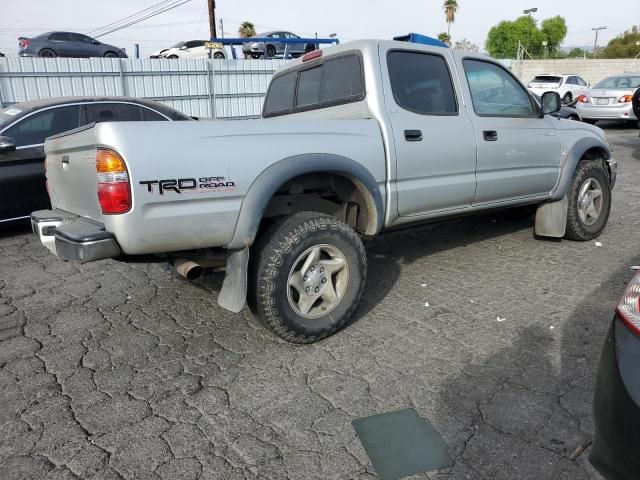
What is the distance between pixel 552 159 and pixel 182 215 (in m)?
3.67

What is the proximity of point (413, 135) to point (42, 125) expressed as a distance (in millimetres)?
4447

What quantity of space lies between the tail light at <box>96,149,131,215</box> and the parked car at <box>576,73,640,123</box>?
1721 cm

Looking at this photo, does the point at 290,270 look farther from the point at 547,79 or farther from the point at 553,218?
the point at 547,79

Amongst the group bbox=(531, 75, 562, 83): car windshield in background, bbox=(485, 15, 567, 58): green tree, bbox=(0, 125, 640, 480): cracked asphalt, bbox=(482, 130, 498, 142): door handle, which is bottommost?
bbox=(0, 125, 640, 480): cracked asphalt

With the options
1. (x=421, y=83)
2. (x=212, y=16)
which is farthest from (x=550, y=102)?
(x=212, y=16)

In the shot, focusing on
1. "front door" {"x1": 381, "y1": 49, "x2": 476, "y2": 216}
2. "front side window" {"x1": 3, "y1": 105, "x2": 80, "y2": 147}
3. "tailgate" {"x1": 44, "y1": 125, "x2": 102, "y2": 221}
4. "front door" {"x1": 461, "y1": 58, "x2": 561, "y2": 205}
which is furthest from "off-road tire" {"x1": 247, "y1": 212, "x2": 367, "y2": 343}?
"front side window" {"x1": 3, "y1": 105, "x2": 80, "y2": 147}

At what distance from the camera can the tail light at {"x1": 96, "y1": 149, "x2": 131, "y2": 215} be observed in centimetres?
264

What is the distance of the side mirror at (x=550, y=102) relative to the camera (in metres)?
4.85

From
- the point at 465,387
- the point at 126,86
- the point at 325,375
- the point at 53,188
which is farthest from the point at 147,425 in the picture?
the point at 126,86

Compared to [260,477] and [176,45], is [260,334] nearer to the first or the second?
[260,477]

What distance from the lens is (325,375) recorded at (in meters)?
3.04

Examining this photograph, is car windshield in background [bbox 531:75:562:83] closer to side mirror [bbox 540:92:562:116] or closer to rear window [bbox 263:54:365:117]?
side mirror [bbox 540:92:562:116]

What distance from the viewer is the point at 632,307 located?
1744mm

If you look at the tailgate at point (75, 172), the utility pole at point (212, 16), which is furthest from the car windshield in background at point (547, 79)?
the tailgate at point (75, 172)
